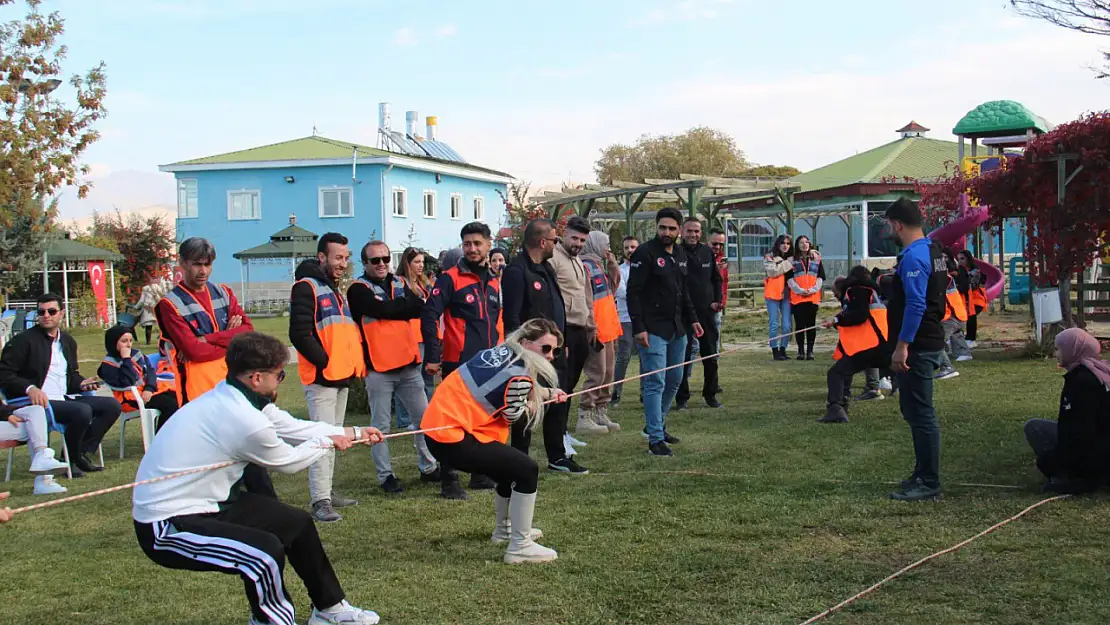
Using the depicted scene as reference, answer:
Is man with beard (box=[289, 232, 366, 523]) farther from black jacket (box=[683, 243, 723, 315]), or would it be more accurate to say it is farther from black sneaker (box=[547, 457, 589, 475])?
black jacket (box=[683, 243, 723, 315])

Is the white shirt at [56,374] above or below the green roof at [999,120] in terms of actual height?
below

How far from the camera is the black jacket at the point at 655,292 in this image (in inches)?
334

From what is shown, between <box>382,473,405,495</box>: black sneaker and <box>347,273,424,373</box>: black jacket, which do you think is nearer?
<box>347,273,424,373</box>: black jacket

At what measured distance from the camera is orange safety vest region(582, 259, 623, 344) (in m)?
9.95

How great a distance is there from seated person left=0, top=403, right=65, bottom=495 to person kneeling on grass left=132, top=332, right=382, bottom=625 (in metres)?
4.45

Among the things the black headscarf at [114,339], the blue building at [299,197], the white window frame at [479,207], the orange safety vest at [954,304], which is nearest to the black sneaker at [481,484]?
the black headscarf at [114,339]

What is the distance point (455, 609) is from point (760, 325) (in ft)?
56.5

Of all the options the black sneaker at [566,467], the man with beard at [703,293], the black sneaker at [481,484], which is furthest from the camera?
the man with beard at [703,293]

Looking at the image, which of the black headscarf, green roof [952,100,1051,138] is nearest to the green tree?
the black headscarf

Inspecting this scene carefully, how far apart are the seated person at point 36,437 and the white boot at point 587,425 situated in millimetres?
4460

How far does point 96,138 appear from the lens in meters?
19.5

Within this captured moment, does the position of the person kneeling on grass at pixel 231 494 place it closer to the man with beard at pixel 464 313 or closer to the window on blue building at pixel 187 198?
the man with beard at pixel 464 313

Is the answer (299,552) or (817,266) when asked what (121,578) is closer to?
(299,552)

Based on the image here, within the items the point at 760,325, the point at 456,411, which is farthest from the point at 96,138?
the point at 456,411
